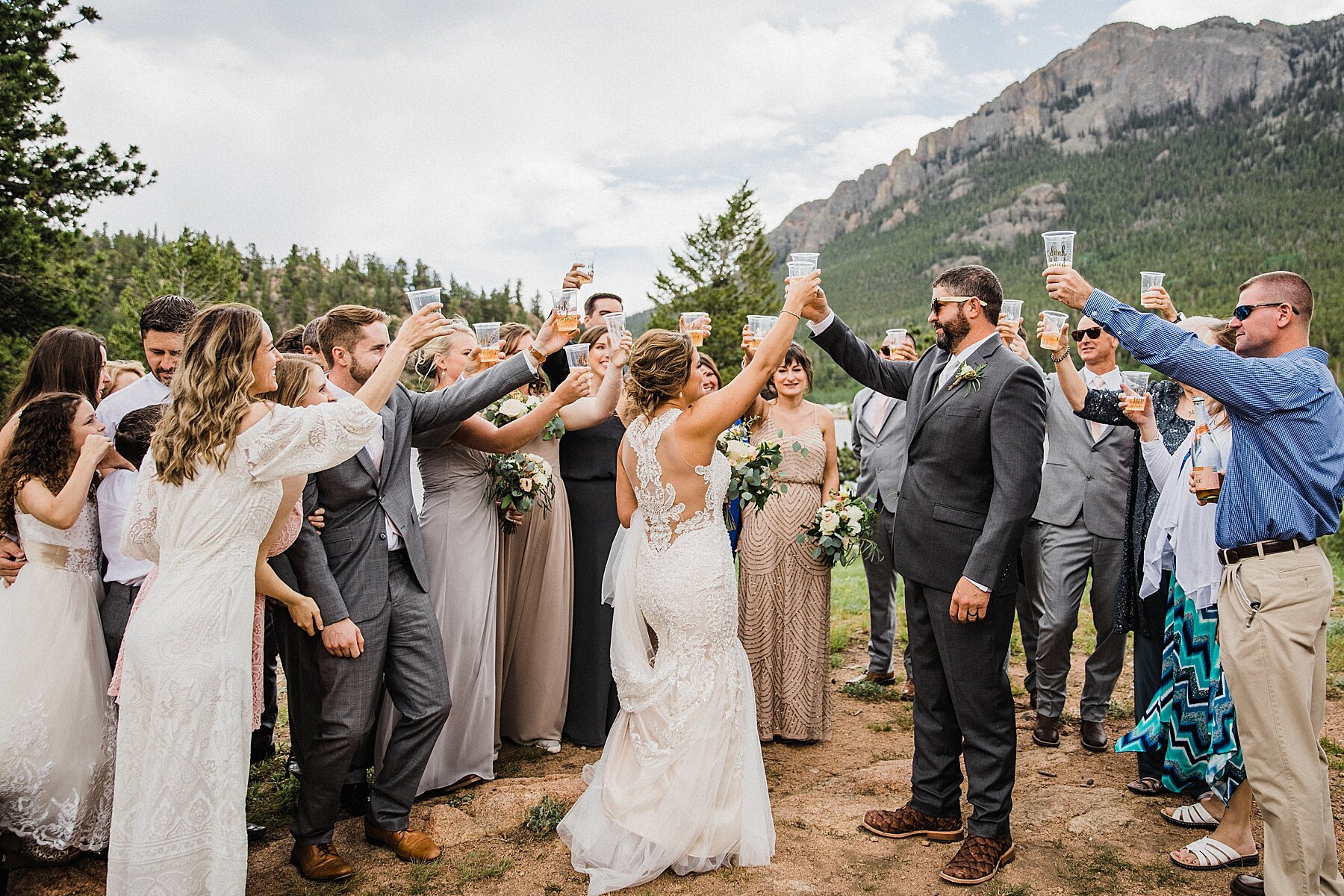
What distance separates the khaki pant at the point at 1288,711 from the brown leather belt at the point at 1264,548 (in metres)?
0.02

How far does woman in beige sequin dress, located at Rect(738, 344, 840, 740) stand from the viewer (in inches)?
245

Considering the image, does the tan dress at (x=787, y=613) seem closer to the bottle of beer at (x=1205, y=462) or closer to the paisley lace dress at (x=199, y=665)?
the bottle of beer at (x=1205, y=462)

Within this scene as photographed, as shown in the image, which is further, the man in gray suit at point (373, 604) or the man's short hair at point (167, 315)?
the man's short hair at point (167, 315)

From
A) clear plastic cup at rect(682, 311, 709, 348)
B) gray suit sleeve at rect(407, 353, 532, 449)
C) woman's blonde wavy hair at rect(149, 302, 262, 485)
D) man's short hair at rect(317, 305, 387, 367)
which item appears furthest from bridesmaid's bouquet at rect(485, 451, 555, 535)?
woman's blonde wavy hair at rect(149, 302, 262, 485)

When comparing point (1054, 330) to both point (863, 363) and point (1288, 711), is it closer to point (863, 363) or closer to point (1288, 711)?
point (863, 363)

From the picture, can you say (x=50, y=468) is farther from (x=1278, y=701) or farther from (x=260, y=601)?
(x=1278, y=701)

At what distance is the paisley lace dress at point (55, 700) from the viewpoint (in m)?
3.93

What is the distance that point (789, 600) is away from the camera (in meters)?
6.33

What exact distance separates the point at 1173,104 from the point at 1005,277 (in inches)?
3514

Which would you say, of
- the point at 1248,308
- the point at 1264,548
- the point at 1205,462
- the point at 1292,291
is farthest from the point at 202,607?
the point at 1292,291

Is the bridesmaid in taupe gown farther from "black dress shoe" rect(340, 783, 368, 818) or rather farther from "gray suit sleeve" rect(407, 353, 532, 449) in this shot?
"gray suit sleeve" rect(407, 353, 532, 449)

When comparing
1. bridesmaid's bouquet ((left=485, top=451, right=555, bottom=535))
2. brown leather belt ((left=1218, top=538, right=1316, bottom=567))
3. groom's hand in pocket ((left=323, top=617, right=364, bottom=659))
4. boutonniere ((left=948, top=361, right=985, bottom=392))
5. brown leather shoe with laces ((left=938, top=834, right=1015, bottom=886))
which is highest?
boutonniere ((left=948, top=361, right=985, bottom=392))

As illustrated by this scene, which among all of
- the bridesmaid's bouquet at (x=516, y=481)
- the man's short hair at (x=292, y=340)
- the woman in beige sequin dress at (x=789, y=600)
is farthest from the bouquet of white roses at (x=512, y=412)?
the woman in beige sequin dress at (x=789, y=600)

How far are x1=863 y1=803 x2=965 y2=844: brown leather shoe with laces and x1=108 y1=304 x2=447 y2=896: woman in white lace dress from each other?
9.94 ft
